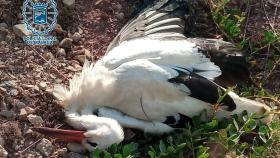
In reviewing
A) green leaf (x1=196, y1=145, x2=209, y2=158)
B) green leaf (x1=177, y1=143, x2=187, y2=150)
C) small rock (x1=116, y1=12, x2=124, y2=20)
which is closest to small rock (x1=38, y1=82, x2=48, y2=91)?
small rock (x1=116, y1=12, x2=124, y2=20)

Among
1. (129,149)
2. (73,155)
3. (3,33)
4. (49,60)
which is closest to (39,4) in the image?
(3,33)

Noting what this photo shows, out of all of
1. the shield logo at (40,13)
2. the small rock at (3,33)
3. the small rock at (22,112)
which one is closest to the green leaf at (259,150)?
the small rock at (22,112)

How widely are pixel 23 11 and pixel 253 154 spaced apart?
188cm

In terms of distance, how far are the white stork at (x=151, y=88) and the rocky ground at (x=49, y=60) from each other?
0.45ft

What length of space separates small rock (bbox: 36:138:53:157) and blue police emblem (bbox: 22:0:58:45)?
2.62 ft

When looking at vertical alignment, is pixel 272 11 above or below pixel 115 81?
above

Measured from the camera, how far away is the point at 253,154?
3.81 metres

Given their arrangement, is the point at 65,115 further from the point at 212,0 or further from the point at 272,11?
the point at 272,11

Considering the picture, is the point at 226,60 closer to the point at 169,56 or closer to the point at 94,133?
the point at 169,56

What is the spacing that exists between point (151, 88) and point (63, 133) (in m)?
0.60

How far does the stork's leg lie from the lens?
382 cm

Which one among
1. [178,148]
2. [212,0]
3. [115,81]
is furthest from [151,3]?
[178,148]

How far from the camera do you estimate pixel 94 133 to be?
12.4ft

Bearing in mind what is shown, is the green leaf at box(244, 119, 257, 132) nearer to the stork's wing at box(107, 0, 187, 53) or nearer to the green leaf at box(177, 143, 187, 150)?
the green leaf at box(177, 143, 187, 150)
